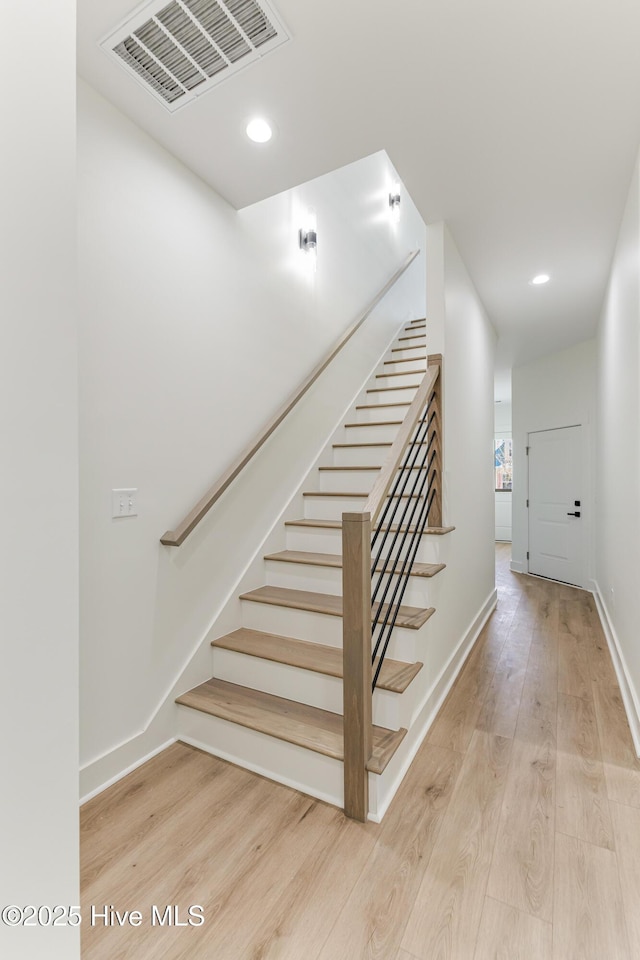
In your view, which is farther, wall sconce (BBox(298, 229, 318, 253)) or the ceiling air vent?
wall sconce (BBox(298, 229, 318, 253))

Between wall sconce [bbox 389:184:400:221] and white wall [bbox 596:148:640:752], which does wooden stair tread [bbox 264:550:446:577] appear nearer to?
white wall [bbox 596:148:640:752]

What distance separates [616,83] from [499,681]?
2855mm

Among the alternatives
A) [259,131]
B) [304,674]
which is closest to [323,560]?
[304,674]

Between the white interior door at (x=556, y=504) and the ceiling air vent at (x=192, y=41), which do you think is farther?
the white interior door at (x=556, y=504)

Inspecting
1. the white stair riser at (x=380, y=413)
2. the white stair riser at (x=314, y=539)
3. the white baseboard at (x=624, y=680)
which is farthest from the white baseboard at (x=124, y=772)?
the white stair riser at (x=380, y=413)

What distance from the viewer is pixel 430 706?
2252 millimetres

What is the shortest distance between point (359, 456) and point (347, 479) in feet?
0.91

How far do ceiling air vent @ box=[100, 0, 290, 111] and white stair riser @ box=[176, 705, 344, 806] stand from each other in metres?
2.47

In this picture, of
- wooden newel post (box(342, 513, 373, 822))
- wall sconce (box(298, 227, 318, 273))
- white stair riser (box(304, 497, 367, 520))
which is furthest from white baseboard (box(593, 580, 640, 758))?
wall sconce (box(298, 227, 318, 273))

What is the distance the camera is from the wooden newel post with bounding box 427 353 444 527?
8.23 feet

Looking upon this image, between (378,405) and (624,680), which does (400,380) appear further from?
(624,680)

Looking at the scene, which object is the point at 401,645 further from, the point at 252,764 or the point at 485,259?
the point at 485,259

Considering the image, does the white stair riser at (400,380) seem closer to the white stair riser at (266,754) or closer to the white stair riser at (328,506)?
the white stair riser at (328,506)

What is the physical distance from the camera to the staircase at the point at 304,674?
1750 mm
